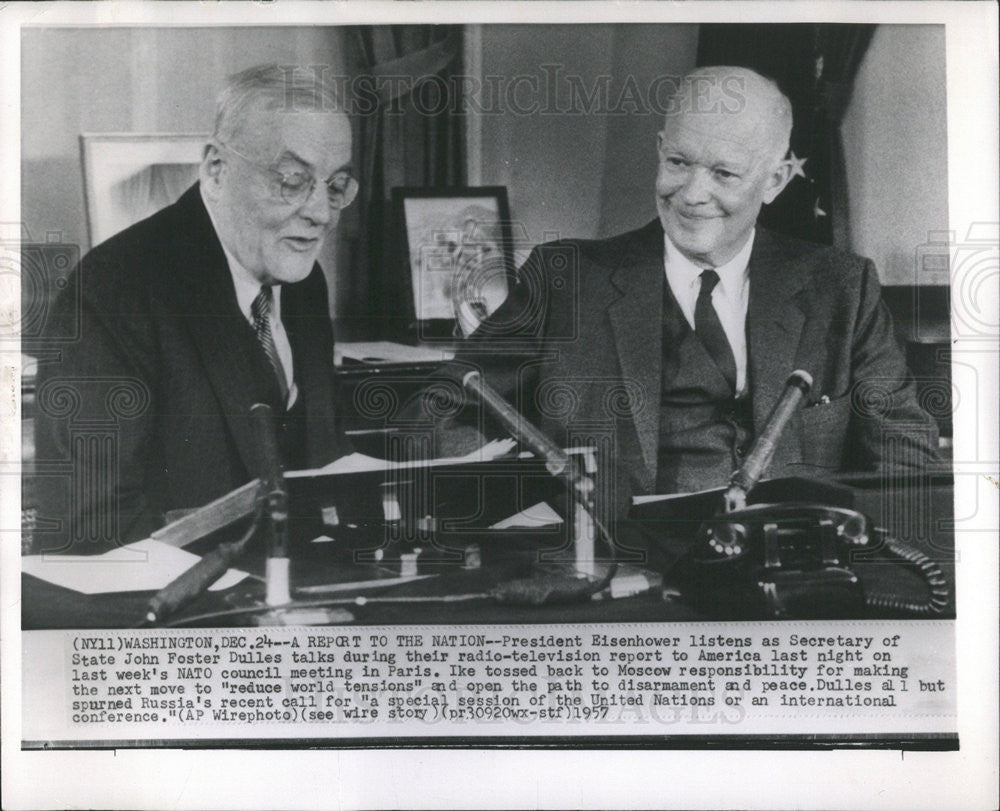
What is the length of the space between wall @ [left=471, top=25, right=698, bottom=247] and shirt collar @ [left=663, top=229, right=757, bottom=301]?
22 centimetres

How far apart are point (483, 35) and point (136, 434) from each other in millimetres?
1692

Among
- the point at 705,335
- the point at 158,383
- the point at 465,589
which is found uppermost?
the point at 705,335

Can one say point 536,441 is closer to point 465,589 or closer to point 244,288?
point 465,589

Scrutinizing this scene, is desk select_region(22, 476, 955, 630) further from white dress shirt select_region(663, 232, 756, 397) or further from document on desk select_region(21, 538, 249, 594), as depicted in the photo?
white dress shirt select_region(663, 232, 756, 397)

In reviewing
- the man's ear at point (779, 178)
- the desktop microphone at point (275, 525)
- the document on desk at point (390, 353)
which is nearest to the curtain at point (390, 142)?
the document on desk at point (390, 353)

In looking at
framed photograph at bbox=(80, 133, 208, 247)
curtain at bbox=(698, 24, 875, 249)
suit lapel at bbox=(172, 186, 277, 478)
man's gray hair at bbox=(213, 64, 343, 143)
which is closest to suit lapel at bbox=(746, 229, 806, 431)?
curtain at bbox=(698, 24, 875, 249)

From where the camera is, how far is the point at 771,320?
284 centimetres

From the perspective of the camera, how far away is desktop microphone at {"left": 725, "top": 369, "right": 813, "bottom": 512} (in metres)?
2.79

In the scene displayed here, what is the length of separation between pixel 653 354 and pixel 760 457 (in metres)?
0.47

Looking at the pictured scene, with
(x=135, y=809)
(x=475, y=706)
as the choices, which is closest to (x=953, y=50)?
(x=475, y=706)

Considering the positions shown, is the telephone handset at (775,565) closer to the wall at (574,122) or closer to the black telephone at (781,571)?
the black telephone at (781,571)

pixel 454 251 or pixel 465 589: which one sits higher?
Result: pixel 454 251
